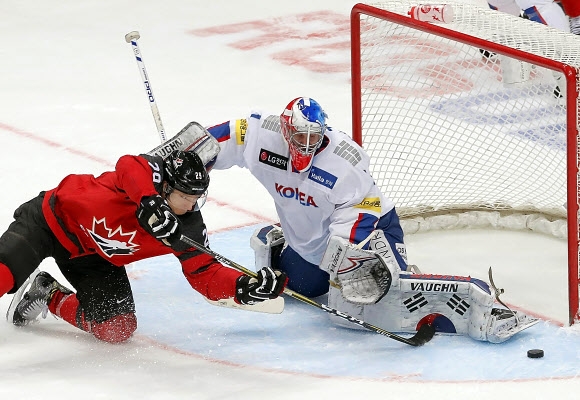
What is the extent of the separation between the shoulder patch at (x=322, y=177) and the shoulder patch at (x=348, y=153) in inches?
3.3

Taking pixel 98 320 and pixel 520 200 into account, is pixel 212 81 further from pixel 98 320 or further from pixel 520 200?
pixel 98 320

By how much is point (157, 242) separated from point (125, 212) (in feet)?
0.49

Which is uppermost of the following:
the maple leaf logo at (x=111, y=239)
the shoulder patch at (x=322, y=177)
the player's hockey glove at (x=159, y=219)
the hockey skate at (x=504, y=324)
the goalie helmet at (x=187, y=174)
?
the goalie helmet at (x=187, y=174)

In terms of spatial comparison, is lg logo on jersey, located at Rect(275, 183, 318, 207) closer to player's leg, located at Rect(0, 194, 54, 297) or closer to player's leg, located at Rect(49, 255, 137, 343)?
player's leg, located at Rect(49, 255, 137, 343)

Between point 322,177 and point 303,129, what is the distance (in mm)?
208

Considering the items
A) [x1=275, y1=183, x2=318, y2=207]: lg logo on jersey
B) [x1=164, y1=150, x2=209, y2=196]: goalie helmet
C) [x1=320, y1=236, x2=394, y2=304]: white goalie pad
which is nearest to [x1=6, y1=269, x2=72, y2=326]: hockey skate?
[x1=164, y1=150, x2=209, y2=196]: goalie helmet

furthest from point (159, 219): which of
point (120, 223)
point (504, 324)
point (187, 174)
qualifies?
point (504, 324)

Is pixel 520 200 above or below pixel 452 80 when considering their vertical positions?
below

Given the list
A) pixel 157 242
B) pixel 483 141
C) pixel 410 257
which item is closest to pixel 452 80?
pixel 483 141

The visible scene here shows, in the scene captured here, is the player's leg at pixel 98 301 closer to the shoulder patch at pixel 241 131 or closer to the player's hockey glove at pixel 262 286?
the player's hockey glove at pixel 262 286

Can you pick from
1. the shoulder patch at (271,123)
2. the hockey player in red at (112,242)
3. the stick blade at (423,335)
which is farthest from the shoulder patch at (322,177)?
the stick blade at (423,335)

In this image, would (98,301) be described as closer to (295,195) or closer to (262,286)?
(262,286)

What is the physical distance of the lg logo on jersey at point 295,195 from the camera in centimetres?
442

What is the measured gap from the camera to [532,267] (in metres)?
4.97
